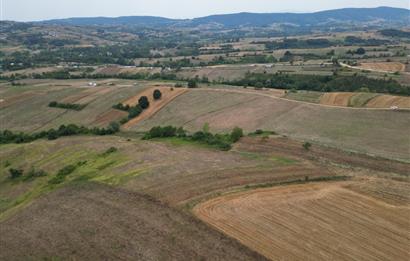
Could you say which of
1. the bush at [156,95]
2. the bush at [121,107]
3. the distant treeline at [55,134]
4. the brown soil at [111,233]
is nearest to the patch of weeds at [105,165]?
the brown soil at [111,233]

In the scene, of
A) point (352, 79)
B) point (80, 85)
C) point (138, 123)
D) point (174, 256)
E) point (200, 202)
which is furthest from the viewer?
point (80, 85)

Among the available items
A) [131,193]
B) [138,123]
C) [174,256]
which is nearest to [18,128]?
[138,123]

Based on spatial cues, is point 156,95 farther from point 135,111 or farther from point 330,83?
point 330,83

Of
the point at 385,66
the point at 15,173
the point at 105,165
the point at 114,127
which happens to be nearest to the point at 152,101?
the point at 114,127

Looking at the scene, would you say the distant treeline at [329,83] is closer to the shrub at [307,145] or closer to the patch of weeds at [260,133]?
the patch of weeds at [260,133]

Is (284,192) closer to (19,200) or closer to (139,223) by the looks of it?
(139,223)

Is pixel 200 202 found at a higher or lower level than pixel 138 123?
higher

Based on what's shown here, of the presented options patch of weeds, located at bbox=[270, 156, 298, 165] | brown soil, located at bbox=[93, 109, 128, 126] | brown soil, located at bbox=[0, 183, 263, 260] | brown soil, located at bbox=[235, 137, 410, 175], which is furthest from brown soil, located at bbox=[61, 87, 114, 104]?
brown soil, located at bbox=[0, 183, 263, 260]
